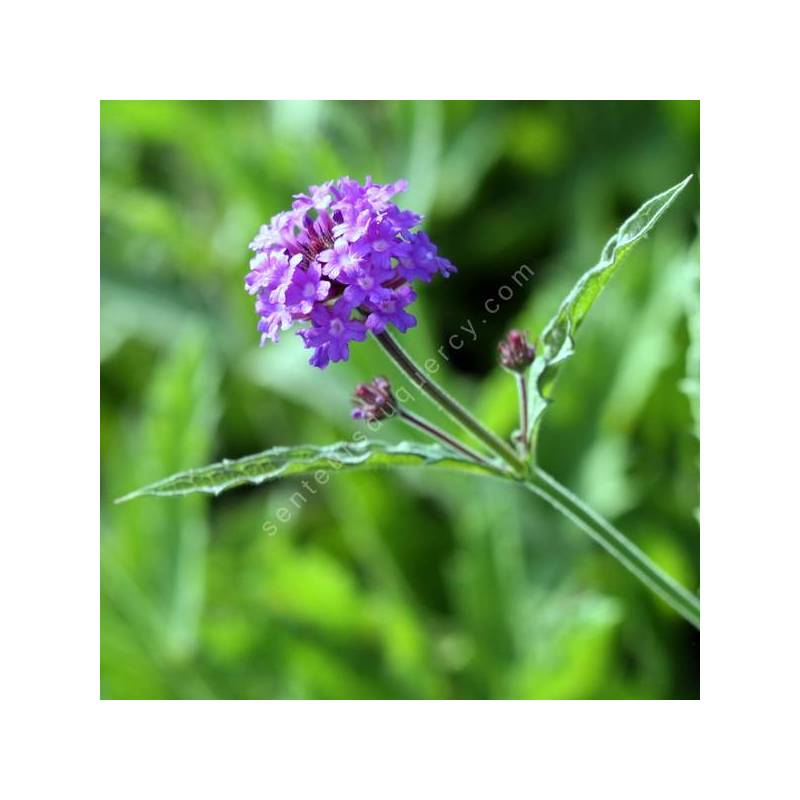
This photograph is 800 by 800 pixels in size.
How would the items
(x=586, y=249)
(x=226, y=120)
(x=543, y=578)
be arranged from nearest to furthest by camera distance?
(x=543, y=578) → (x=586, y=249) → (x=226, y=120)

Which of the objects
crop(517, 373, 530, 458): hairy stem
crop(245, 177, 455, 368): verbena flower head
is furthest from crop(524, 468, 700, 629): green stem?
crop(245, 177, 455, 368): verbena flower head

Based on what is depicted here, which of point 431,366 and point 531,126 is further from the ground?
point 531,126

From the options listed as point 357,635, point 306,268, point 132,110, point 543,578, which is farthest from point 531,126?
point 306,268

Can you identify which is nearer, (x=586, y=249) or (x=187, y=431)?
(x=187, y=431)

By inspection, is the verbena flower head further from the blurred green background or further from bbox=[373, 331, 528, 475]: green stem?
the blurred green background

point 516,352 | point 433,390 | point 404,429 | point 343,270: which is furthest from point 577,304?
point 404,429

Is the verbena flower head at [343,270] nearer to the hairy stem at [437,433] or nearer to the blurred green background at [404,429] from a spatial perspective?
the hairy stem at [437,433]
